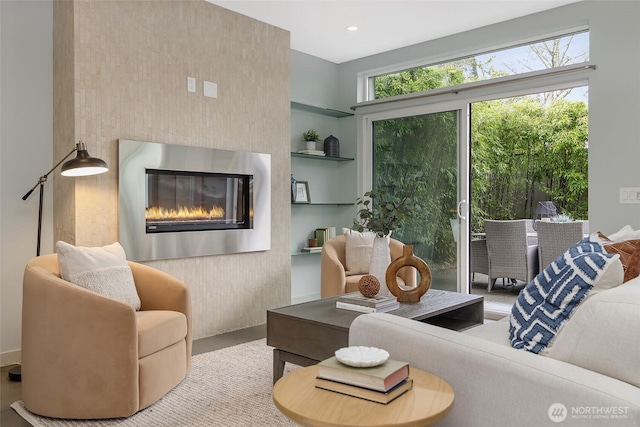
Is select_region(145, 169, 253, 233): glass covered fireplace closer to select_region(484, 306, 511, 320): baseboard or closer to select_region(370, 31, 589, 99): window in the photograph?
select_region(370, 31, 589, 99): window

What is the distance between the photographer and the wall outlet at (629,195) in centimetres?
373

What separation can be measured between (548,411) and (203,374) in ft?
7.43

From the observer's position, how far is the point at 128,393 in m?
2.38

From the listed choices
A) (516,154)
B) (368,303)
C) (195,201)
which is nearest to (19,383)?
(195,201)

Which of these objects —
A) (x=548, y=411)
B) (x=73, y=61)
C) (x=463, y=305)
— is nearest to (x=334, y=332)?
(x=463, y=305)

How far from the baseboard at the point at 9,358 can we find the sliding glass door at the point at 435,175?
12.1 ft

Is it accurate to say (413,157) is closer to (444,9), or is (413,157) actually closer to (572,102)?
(444,9)

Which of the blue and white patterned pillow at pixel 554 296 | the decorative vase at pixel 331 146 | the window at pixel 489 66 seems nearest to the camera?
the blue and white patterned pillow at pixel 554 296

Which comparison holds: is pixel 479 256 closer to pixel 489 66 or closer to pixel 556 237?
pixel 556 237

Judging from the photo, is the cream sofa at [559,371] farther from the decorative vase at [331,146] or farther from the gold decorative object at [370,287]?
the decorative vase at [331,146]

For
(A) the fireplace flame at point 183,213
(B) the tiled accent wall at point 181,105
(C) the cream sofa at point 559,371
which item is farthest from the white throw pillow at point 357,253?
(C) the cream sofa at point 559,371

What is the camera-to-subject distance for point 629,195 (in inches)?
148

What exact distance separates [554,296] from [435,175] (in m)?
3.68

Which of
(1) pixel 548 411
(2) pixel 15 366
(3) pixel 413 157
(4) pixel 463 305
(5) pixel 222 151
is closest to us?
(1) pixel 548 411
